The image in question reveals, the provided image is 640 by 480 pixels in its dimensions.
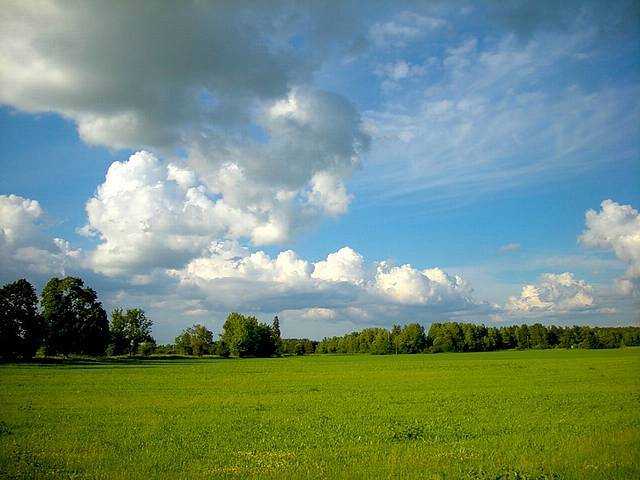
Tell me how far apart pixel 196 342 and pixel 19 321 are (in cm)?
9919

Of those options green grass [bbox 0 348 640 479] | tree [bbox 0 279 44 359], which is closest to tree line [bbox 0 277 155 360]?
tree [bbox 0 279 44 359]

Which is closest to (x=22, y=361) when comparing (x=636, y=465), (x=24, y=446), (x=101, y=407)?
(x=101, y=407)

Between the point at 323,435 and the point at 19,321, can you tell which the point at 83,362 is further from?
the point at 323,435

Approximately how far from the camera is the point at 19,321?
79750 millimetres

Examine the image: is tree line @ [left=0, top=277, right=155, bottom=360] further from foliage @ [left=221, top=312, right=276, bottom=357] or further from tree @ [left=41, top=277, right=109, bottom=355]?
foliage @ [left=221, top=312, right=276, bottom=357]

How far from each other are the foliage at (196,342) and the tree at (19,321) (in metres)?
92.6

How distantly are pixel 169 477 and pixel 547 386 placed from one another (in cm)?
3623

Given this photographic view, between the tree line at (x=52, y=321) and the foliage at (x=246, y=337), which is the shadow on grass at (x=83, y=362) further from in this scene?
the foliage at (x=246, y=337)

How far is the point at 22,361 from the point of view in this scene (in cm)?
8038

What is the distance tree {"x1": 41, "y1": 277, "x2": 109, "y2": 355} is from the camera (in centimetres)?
9025

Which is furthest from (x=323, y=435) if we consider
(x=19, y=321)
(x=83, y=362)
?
(x=83, y=362)

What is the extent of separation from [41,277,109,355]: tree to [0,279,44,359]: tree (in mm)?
5385

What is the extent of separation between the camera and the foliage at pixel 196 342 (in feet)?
573

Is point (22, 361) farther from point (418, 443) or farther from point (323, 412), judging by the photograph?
point (418, 443)
